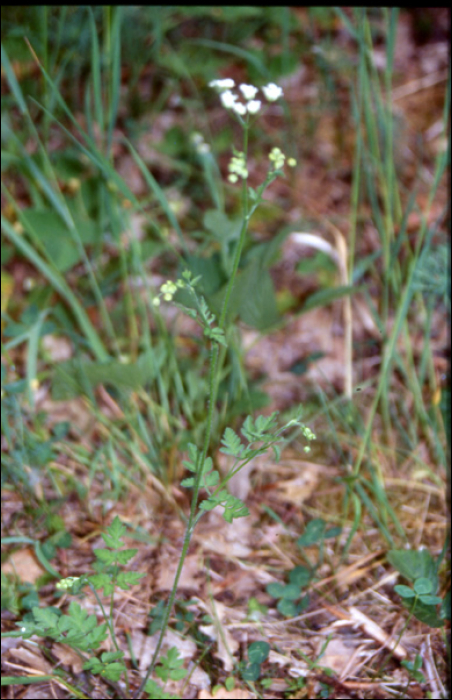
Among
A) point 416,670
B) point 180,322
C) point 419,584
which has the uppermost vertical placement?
point 180,322

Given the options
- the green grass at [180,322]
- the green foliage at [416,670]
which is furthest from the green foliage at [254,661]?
the green foliage at [416,670]

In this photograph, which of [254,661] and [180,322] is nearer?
[254,661]

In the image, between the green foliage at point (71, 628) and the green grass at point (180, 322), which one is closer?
the green foliage at point (71, 628)

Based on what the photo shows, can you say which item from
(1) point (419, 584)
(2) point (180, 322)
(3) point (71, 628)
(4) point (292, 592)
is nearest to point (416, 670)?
(1) point (419, 584)

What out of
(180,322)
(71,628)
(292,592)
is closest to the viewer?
(71,628)

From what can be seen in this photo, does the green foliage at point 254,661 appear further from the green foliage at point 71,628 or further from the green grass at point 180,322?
the green foliage at point 71,628

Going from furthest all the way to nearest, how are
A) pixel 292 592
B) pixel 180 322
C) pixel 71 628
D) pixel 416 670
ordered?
pixel 180 322 → pixel 292 592 → pixel 416 670 → pixel 71 628

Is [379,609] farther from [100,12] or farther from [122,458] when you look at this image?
[100,12]

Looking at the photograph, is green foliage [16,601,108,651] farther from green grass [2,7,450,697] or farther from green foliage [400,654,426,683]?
green foliage [400,654,426,683]

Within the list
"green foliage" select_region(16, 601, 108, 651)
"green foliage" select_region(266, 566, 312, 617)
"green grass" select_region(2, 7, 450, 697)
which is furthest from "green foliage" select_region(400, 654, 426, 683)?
"green foliage" select_region(16, 601, 108, 651)

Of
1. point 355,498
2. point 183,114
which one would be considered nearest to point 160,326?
point 355,498

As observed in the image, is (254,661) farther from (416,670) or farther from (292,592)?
(416,670)

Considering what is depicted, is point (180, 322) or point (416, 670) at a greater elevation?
point (180, 322)
